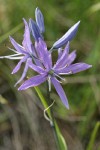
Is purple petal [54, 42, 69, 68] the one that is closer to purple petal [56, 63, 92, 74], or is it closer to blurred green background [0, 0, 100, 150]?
purple petal [56, 63, 92, 74]

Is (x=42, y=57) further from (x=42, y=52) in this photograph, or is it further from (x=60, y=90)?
(x=60, y=90)

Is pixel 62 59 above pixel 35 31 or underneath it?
underneath

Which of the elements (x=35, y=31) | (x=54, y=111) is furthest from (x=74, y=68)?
(x=54, y=111)

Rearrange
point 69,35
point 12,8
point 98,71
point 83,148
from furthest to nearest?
point 12,8
point 98,71
point 83,148
point 69,35

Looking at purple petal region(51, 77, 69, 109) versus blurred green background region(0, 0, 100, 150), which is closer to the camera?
purple petal region(51, 77, 69, 109)

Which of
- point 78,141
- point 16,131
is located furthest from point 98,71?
point 16,131

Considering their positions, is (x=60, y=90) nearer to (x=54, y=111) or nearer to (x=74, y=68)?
(x=74, y=68)

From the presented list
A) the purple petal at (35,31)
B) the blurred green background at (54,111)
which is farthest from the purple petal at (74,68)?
the blurred green background at (54,111)

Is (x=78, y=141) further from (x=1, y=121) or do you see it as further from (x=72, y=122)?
(x=1, y=121)

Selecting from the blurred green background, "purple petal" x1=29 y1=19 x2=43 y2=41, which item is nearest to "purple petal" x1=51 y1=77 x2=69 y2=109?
"purple petal" x1=29 y1=19 x2=43 y2=41

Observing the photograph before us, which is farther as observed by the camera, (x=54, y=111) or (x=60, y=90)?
(x=54, y=111)

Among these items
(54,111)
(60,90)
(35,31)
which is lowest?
(60,90)
